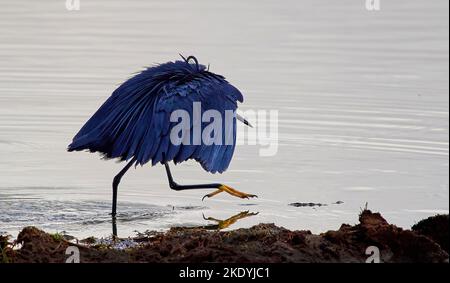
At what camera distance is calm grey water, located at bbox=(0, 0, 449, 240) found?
9508 mm

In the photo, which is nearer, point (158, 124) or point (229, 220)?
point (158, 124)

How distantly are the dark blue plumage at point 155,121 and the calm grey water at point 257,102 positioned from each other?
0.49m

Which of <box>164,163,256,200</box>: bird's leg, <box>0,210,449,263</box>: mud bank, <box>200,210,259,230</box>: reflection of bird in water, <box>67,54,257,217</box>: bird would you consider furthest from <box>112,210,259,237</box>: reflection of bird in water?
<box>0,210,449,263</box>: mud bank

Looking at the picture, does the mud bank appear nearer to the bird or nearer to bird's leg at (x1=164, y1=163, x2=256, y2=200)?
the bird

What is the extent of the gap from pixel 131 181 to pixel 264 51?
5984 mm

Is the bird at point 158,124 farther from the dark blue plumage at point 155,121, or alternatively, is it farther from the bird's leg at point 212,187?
the bird's leg at point 212,187

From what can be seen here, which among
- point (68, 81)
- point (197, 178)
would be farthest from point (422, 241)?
point (68, 81)

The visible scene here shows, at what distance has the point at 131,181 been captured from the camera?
10336 mm

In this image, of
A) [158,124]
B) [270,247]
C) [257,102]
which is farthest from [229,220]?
[257,102]

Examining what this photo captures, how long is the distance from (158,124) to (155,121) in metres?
0.03

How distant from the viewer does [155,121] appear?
351 inches

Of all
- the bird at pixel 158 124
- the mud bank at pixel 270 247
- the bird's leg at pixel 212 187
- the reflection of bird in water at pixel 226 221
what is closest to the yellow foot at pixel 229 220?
the reflection of bird in water at pixel 226 221

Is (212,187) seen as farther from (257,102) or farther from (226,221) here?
(257,102)

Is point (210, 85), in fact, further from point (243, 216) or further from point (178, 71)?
point (243, 216)
